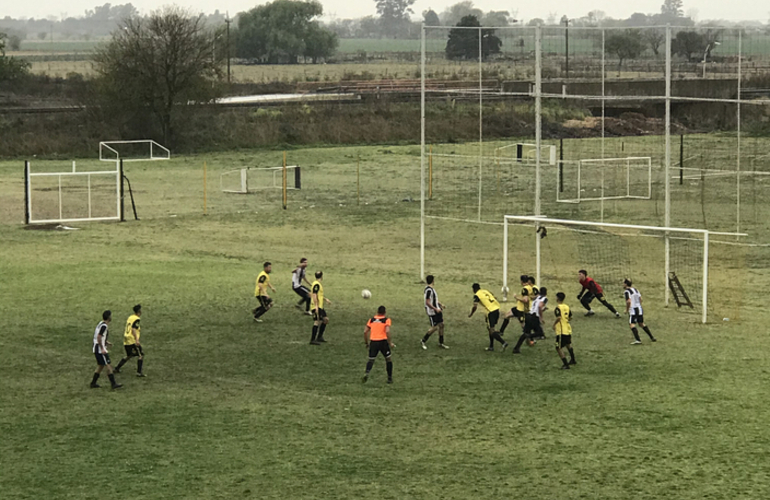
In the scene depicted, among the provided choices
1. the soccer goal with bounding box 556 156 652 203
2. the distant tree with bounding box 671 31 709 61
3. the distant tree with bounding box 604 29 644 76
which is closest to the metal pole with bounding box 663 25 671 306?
the distant tree with bounding box 671 31 709 61

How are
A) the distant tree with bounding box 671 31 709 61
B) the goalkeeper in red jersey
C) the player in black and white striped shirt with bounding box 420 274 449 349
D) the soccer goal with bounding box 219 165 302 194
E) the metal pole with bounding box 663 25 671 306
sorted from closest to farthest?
the player in black and white striped shirt with bounding box 420 274 449 349 < the goalkeeper in red jersey < the metal pole with bounding box 663 25 671 306 < the distant tree with bounding box 671 31 709 61 < the soccer goal with bounding box 219 165 302 194

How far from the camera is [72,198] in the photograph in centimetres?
5338

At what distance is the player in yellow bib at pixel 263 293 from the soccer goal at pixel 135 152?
45.7 m

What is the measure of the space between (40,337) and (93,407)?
6321 millimetres

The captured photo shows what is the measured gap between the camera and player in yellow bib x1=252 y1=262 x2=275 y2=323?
90.8 ft

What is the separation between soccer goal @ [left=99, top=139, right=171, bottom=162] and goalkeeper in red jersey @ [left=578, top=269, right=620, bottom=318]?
4780cm

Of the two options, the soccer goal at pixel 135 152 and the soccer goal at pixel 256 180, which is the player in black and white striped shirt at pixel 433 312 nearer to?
the soccer goal at pixel 256 180

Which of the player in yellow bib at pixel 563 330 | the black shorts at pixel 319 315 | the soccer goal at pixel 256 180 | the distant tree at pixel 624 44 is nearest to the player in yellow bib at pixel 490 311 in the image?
the player in yellow bib at pixel 563 330

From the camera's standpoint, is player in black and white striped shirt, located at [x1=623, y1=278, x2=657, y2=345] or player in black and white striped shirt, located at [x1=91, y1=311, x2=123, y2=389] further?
player in black and white striped shirt, located at [x1=623, y1=278, x2=657, y2=345]

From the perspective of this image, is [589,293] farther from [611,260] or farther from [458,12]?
[458,12]

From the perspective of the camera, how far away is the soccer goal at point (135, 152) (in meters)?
73.0

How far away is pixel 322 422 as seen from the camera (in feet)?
65.4

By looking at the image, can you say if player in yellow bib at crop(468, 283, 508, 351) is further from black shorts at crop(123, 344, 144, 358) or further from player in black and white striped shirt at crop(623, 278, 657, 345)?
black shorts at crop(123, 344, 144, 358)

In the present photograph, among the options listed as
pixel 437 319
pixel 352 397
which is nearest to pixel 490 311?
pixel 437 319
